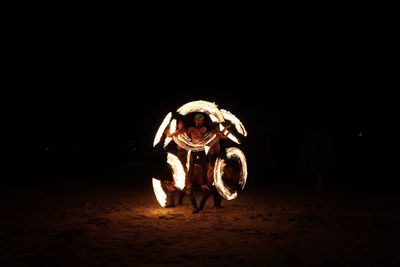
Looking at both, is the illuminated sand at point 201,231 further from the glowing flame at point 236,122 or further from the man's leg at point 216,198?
the glowing flame at point 236,122

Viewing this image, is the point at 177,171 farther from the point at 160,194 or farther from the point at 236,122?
the point at 236,122

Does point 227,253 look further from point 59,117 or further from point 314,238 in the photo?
Answer: point 59,117

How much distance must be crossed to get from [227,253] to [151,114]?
→ 1657 inches

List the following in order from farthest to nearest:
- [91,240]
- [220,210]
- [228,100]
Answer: [228,100] < [220,210] < [91,240]

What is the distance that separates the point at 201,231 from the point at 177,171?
2.50 meters

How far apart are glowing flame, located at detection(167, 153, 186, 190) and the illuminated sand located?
20.9 inches

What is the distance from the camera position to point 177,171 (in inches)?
408

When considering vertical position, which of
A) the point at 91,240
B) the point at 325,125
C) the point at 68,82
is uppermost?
the point at 68,82

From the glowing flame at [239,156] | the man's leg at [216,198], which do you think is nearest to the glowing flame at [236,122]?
the glowing flame at [239,156]

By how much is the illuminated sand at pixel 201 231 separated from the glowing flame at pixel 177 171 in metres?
0.53

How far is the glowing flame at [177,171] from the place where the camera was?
33.9 ft

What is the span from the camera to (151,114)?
48.2 meters

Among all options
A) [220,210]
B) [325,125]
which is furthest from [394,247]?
[325,125]

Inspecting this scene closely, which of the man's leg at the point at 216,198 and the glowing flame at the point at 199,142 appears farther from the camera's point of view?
the man's leg at the point at 216,198
